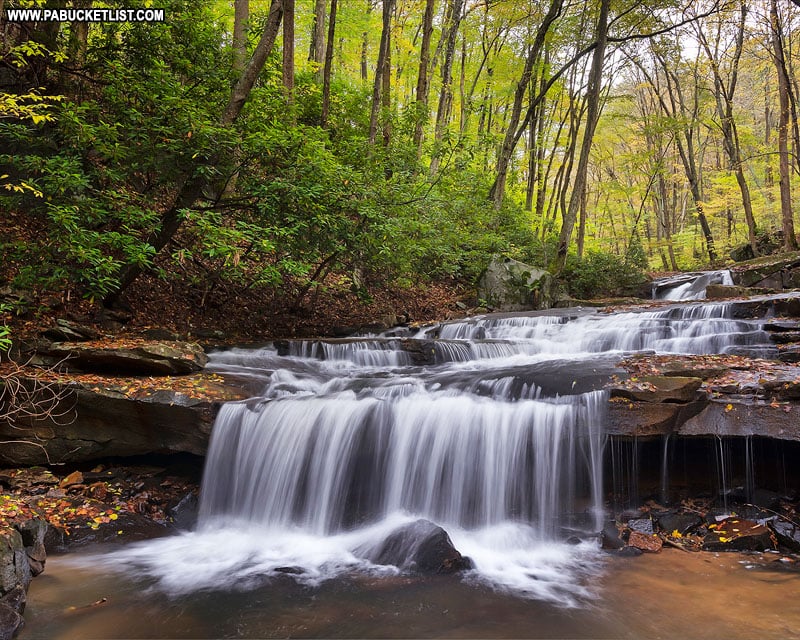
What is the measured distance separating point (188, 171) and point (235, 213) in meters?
1.70

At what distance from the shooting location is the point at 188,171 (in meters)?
7.51

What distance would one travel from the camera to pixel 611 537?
16.9ft

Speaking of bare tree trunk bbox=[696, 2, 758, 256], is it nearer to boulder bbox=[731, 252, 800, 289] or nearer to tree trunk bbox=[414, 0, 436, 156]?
boulder bbox=[731, 252, 800, 289]

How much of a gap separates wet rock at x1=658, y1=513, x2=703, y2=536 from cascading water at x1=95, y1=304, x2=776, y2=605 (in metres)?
0.66

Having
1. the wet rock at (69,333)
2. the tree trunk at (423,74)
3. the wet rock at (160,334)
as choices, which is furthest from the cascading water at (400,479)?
the tree trunk at (423,74)

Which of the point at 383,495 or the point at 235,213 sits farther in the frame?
the point at 235,213

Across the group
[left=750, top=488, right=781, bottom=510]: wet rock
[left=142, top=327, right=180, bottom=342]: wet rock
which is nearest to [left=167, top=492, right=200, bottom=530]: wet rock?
[left=142, top=327, right=180, bottom=342]: wet rock

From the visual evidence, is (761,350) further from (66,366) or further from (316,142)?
(66,366)

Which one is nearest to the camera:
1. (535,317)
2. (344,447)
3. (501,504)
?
(501,504)

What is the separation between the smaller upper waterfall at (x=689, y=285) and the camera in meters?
15.6

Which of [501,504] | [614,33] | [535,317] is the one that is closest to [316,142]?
[501,504]

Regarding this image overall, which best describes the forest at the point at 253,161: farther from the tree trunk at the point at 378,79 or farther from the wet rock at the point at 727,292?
the wet rock at the point at 727,292

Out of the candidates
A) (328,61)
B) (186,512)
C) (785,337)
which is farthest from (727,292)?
(186,512)

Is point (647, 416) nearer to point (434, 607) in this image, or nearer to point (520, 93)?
point (434, 607)
